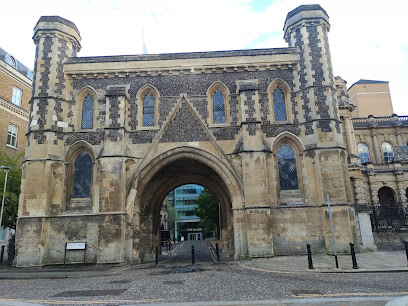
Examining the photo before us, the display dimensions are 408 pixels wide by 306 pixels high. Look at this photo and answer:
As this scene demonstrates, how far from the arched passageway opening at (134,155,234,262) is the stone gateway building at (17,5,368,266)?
152mm

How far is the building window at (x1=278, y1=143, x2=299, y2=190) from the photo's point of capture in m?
16.5

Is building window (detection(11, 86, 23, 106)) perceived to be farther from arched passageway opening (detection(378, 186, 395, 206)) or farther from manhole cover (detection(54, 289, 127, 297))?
arched passageway opening (detection(378, 186, 395, 206))

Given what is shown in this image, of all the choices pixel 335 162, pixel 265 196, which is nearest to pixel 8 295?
pixel 265 196

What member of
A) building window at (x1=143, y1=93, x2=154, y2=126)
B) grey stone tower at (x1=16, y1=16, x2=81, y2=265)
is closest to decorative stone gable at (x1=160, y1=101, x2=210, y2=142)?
building window at (x1=143, y1=93, x2=154, y2=126)

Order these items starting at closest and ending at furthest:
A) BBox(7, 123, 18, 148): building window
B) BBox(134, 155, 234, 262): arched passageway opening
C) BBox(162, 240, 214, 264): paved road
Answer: BBox(134, 155, 234, 262): arched passageway opening
BBox(162, 240, 214, 264): paved road
BBox(7, 123, 18, 148): building window

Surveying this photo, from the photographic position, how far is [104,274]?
12492 mm

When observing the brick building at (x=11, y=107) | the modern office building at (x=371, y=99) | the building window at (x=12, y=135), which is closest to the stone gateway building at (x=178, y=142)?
the brick building at (x=11, y=107)

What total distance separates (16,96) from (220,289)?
2804cm

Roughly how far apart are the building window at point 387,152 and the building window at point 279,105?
2640 cm

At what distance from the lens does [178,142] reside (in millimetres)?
16656

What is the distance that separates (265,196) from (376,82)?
137 ft

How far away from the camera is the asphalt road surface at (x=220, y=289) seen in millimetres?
7009

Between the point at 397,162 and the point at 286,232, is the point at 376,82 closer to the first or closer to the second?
the point at 397,162

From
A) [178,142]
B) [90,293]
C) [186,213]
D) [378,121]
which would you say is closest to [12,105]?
[178,142]
